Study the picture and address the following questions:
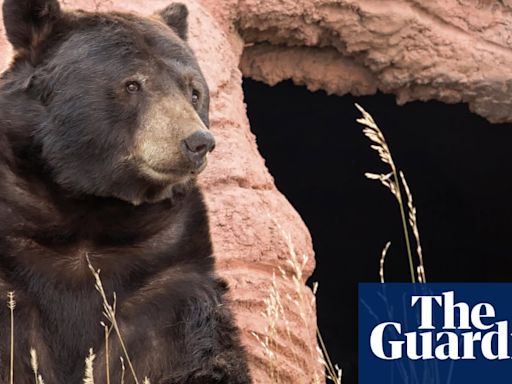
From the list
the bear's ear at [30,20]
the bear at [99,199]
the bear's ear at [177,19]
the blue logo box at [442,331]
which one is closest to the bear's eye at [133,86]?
the bear at [99,199]

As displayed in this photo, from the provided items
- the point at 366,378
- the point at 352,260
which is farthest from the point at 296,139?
the point at 366,378

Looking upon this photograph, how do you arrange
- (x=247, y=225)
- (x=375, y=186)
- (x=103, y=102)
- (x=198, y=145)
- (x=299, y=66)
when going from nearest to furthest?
(x=198, y=145)
(x=103, y=102)
(x=247, y=225)
(x=299, y=66)
(x=375, y=186)

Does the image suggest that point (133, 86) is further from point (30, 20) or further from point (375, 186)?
point (375, 186)

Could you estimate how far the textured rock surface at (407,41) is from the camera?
8.97 m

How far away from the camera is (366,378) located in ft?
33.6

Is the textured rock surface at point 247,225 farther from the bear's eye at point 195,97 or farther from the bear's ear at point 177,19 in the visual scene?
the bear's eye at point 195,97

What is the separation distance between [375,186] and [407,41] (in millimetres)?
2698

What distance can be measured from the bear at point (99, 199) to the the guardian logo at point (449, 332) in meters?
2.88

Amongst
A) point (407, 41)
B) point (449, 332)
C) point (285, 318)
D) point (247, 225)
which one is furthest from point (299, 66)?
point (285, 318)

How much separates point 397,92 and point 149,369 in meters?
4.85

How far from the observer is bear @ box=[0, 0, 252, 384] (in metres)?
5.02

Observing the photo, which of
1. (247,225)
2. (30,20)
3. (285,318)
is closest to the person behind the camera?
(30,20)

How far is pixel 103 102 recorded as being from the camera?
5.07m

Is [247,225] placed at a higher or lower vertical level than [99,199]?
lower
